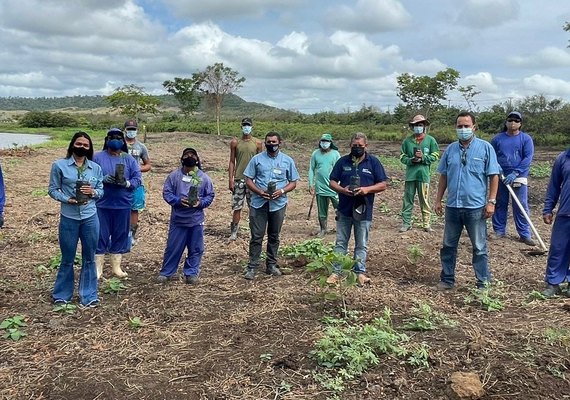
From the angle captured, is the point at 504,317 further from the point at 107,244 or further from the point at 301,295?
the point at 107,244

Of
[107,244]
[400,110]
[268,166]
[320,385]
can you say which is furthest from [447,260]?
[400,110]

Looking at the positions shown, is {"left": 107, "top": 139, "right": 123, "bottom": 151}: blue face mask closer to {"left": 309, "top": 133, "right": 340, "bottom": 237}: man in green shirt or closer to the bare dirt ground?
the bare dirt ground

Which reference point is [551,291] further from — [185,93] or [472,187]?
[185,93]

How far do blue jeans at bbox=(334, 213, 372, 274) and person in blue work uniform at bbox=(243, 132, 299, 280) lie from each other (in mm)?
745

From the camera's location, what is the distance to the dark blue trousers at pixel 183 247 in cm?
584

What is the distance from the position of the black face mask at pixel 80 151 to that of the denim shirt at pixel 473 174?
3.76 metres

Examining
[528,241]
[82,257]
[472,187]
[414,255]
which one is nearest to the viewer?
[82,257]

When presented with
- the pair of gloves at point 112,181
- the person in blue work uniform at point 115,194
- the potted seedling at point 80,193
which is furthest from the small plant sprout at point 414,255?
the potted seedling at point 80,193

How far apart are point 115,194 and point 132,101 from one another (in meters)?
31.6

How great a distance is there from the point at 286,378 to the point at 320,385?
0.25 m

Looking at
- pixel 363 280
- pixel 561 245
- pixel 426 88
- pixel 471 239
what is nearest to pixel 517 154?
pixel 561 245

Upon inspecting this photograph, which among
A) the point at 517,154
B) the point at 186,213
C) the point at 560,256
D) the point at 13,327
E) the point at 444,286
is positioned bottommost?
the point at 13,327

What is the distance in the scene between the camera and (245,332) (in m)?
4.45

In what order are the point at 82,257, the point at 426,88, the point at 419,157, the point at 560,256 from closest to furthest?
1. the point at 82,257
2. the point at 560,256
3. the point at 419,157
4. the point at 426,88
